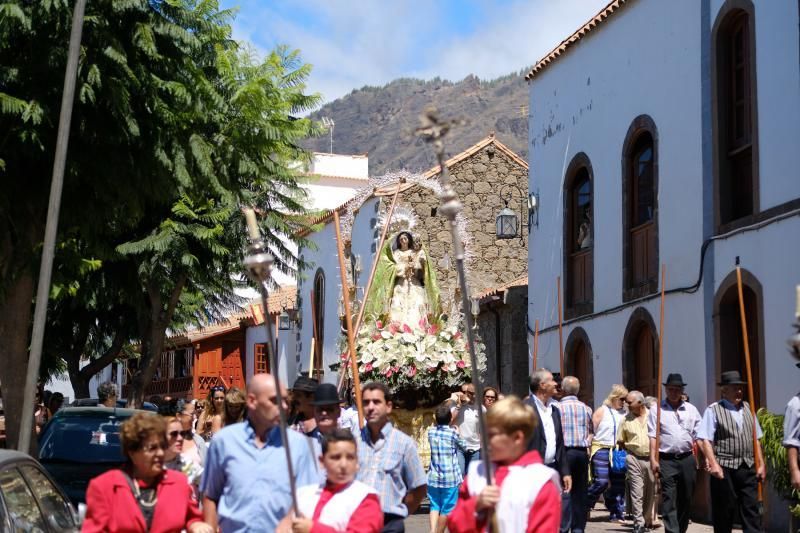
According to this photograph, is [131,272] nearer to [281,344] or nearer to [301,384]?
[301,384]

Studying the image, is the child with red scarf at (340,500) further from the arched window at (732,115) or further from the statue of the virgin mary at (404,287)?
the arched window at (732,115)

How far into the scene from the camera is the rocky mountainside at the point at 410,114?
502 ft

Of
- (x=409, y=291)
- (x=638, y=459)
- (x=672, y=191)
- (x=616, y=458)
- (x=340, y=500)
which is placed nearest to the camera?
(x=340, y=500)

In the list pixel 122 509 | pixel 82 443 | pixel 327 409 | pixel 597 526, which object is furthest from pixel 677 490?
pixel 122 509

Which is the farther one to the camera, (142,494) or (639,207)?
(639,207)

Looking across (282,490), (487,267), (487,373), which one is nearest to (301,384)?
(282,490)

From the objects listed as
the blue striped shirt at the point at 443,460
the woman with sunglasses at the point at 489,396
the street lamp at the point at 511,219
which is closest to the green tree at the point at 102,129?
the blue striped shirt at the point at 443,460

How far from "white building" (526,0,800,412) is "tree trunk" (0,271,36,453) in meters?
8.71

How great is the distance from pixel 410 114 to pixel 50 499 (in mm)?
168939

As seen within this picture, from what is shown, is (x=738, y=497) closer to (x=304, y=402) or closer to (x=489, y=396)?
(x=489, y=396)

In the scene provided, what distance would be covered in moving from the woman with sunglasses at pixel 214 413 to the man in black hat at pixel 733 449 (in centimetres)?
459

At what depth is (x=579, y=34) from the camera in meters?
23.0

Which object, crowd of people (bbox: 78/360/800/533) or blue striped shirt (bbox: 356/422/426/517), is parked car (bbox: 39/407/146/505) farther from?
blue striped shirt (bbox: 356/422/426/517)

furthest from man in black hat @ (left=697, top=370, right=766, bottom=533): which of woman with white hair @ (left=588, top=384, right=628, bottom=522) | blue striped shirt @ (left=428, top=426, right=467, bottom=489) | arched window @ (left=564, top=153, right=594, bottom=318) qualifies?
arched window @ (left=564, top=153, right=594, bottom=318)
